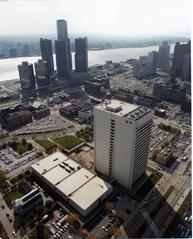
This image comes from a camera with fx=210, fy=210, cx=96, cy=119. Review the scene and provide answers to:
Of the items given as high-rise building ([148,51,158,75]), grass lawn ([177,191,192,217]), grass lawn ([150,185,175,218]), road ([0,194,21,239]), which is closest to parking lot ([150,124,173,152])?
grass lawn ([150,185,175,218])

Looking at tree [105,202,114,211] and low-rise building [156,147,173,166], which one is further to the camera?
low-rise building [156,147,173,166]

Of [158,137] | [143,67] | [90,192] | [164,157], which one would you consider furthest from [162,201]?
[143,67]

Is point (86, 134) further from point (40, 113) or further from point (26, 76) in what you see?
point (26, 76)

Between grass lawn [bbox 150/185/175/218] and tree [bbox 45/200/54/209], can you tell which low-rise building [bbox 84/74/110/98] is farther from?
tree [bbox 45/200/54/209]

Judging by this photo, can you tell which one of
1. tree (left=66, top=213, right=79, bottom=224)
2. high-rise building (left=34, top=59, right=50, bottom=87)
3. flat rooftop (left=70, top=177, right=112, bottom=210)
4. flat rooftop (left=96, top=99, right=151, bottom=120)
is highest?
high-rise building (left=34, top=59, right=50, bottom=87)

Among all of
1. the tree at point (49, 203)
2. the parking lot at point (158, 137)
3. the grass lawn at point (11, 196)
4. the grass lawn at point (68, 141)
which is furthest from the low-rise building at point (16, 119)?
the parking lot at point (158, 137)

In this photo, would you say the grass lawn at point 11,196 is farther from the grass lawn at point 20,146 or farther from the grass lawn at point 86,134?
the grass lawn at point 86,134
